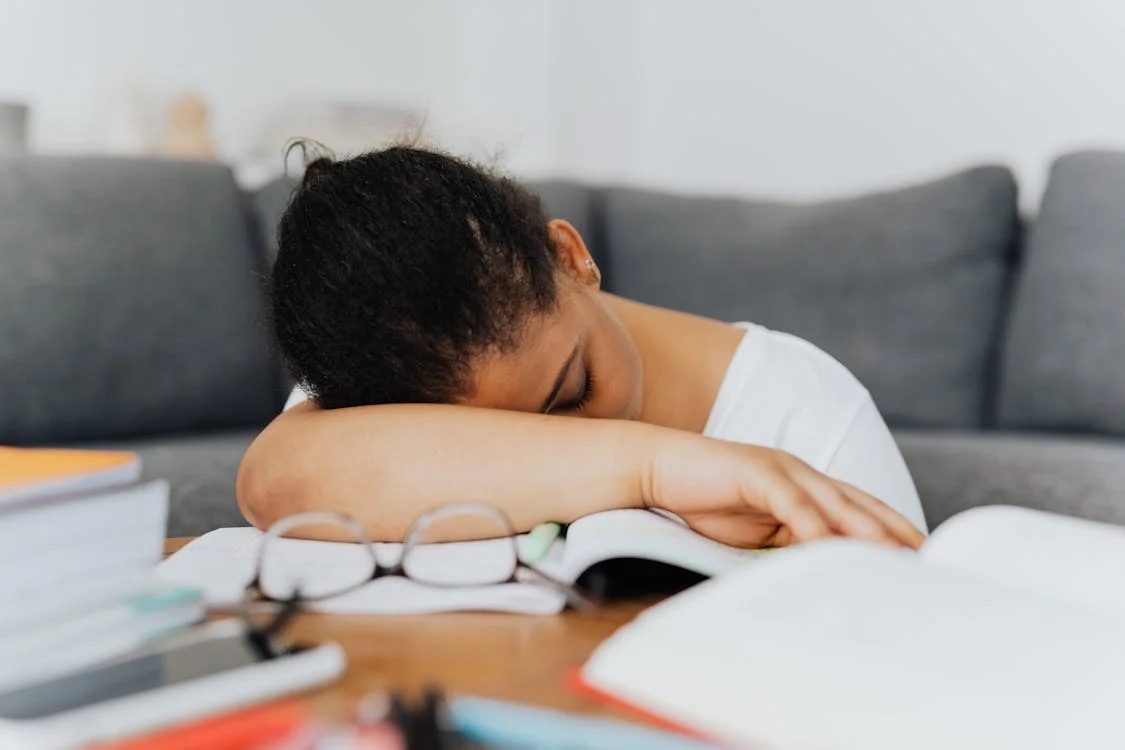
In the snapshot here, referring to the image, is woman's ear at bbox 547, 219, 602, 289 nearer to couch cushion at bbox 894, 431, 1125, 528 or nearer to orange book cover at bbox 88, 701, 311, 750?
orange book cover at bbox 88, 701, 311, 750

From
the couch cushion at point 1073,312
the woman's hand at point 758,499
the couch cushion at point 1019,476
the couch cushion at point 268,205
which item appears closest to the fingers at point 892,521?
the woman's hand at point 758,499

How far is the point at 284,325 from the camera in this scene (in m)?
0.82

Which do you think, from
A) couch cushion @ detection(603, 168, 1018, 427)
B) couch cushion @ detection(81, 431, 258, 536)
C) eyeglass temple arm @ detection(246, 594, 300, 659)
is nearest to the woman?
eyeglass temple arm @ detection(246, 594, 300, 659)

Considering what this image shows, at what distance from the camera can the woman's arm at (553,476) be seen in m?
0.64

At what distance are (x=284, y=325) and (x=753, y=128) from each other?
206 cm

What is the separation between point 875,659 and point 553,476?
0.34 meters

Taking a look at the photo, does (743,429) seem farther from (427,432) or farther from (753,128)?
(753,128)

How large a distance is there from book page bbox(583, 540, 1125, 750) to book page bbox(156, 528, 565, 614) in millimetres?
143

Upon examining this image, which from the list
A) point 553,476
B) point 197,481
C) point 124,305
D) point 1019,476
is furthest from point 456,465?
point 124,305

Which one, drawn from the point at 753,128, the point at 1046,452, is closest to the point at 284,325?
the point at 1046,452

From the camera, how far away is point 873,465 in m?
0.93

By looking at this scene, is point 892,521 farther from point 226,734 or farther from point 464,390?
point 226,734

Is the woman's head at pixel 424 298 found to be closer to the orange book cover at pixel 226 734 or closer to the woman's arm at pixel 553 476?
the woman's arm at pixel 553 476

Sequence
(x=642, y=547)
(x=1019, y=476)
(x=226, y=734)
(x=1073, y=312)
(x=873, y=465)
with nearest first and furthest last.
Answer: (x=226, y=734) → (x=642, y=547) → (x=873, y=465) → (x=1019, y=476) → (x=1073, y=312)
